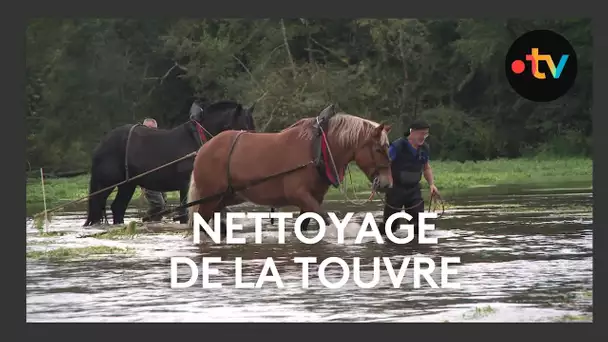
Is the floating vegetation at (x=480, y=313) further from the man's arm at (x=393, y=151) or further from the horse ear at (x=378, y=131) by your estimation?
the man's arm at (x=393, y=151)

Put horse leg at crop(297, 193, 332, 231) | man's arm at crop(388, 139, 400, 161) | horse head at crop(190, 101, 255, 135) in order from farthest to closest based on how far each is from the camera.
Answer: horse head at crop(190, 101, 255, 135) < man's arm at crop(388, 139, 400, 161) < horse leg at crop(297, 193, 332, 231)

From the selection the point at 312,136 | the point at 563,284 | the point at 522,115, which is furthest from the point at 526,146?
the point at 563,284

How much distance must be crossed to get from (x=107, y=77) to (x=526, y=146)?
9.53 meters

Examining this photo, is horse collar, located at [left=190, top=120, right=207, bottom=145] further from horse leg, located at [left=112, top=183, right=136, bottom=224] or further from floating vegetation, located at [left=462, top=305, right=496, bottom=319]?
floating vegetation, located at [left=462, top=305, right=496, bottom=319]

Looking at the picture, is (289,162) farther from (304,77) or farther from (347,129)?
(304,77)

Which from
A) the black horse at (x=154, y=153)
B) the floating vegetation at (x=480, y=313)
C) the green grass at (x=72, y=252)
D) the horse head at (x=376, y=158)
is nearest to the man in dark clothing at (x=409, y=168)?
the horse head at (x=376, y=158)

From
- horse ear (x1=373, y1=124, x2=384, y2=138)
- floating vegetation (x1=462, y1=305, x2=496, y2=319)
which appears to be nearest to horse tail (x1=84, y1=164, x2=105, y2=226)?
horse ear (x1=373, y1=124, x2=384, y2=138)

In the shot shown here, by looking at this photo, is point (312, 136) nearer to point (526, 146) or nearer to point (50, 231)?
point (50, 231)

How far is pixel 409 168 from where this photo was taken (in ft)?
40.9

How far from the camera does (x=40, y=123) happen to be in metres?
25.8

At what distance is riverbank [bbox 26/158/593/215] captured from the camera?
20459mm

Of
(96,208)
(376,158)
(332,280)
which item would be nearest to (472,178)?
(96,208)

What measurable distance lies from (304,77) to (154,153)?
11953 millimetres

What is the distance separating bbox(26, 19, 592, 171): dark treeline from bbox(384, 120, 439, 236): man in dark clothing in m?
12.4
